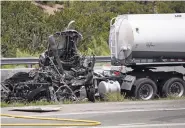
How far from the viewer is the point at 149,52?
54.9 feet

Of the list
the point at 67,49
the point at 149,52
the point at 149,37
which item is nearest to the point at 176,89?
the point at 149,52

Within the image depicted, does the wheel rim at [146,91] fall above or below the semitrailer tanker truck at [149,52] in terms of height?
below

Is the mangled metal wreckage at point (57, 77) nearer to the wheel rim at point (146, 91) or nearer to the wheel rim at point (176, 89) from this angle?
the wheel rim at point (146, 91)

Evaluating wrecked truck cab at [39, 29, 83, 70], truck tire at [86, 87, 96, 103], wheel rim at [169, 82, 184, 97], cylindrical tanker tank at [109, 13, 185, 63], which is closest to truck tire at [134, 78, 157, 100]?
wheel rim at [169, 82, 184, 97]

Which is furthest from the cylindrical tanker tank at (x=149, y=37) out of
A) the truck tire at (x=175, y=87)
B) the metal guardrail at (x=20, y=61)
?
the metal guardrail at (x=20, y=61)

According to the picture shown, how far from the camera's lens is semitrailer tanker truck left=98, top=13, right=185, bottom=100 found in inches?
651

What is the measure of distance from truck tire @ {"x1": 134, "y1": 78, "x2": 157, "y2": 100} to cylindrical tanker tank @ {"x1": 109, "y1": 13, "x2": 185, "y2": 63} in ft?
3.05

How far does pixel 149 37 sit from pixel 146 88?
1822mm

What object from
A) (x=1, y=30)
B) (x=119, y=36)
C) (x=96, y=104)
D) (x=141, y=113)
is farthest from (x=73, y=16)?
(x=141, y=113)

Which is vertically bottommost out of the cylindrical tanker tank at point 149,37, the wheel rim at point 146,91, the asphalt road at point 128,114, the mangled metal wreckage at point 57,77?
the asphalt road at point 128,114

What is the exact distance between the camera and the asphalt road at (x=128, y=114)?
11.0m

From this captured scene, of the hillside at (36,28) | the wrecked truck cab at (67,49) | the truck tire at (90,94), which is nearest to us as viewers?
the truck tire at (90,94)

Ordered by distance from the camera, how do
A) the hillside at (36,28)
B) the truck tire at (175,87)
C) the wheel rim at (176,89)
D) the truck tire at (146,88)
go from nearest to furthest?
1. the truck tire at (146,88)
2. the truck tire at (175,87)
3. the wheel rim at (176,89)
4. the hillside at (36,28)

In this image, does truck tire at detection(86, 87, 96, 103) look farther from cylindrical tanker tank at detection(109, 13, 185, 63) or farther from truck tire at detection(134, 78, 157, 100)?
cylindrical tanker tank at detection(109, 13, 185, 63)
